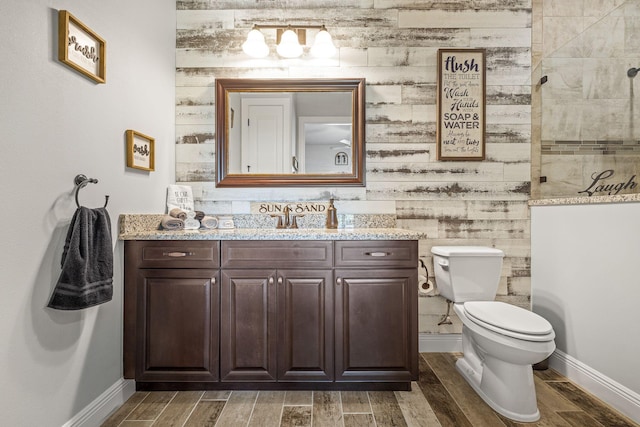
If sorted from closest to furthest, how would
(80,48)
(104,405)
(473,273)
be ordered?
(80,48), (104,405), (473,273)

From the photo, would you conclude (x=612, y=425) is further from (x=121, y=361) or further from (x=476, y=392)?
(x=121, y=361)

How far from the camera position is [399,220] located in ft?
8.13

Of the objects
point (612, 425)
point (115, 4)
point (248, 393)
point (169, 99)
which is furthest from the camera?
point (169, 99)

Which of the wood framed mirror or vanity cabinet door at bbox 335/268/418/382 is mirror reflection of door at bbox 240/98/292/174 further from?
vanity cabinet door at bbox 335/268/418/382

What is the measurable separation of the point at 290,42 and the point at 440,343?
2409 millimetres

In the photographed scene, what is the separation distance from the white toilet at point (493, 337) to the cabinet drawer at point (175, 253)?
1442 millimetres

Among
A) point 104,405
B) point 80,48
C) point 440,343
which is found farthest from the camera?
point 440,343

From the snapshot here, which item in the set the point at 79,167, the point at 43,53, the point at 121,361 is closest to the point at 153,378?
the point at 121,361

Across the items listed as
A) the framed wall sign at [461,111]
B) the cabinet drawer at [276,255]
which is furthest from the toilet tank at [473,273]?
the cabinet drawer at [276,255]

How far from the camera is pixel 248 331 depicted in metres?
1.86

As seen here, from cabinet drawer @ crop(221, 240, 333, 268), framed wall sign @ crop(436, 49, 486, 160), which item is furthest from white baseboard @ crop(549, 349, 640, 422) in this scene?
cabinet drawer @ crop(221, 240, 333, 268)

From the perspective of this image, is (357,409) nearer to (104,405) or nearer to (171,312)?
(171,312)

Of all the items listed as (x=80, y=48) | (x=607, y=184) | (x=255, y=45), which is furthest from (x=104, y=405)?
(x=607, y=184)

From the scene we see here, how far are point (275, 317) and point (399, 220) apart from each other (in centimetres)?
116
